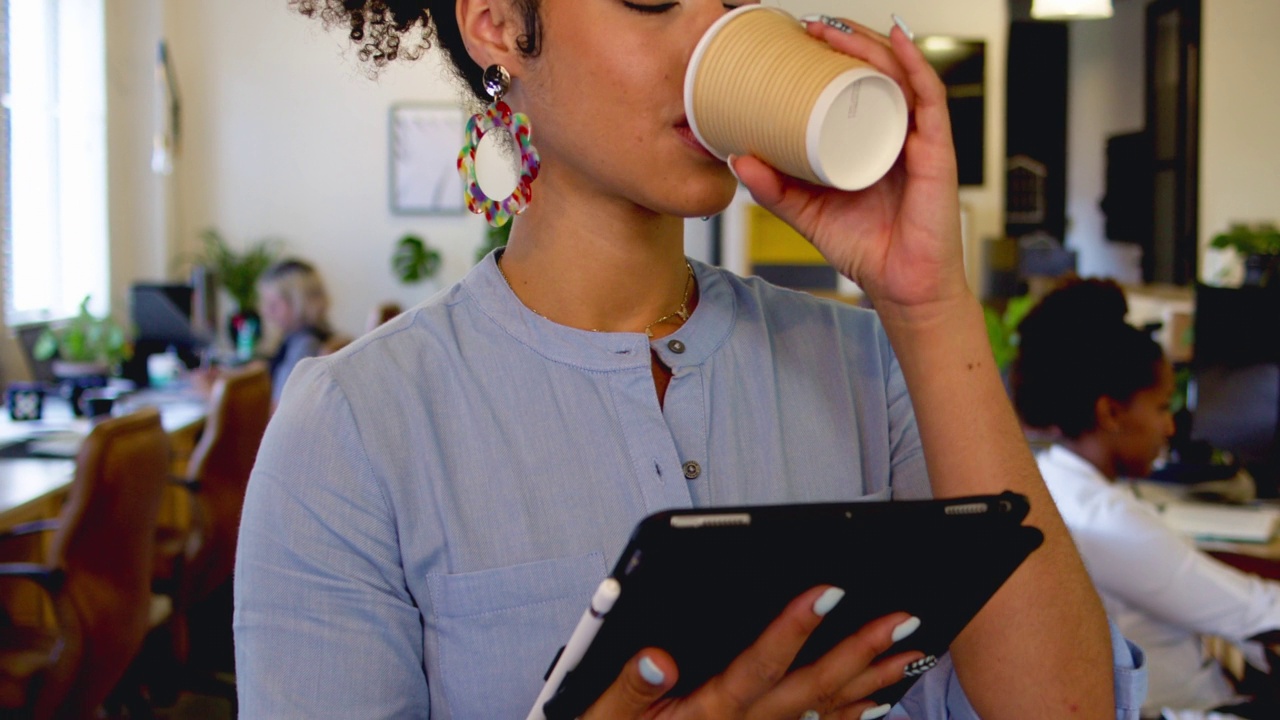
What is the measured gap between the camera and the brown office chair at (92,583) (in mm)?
2768

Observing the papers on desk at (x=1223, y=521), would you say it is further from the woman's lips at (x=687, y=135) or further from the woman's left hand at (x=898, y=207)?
the woman's lips at (x=687, y=135)

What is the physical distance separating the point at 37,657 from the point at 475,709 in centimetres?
231

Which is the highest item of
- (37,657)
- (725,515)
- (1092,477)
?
(725,515)

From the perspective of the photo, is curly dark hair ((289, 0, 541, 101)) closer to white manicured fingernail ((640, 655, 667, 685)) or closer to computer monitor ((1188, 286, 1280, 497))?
white manicured fingernail ((640, 655, 667, 685))

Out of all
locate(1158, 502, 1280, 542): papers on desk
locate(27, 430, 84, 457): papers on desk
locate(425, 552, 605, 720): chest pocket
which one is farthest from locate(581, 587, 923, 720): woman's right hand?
locate(27, 430, 84, 457): papers on desk

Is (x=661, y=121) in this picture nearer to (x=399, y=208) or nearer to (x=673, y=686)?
(x=673, y=686)

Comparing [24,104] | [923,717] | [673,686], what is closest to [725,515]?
[673,686]

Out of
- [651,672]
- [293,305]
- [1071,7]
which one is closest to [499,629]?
[651,672]

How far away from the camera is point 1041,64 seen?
1020cm

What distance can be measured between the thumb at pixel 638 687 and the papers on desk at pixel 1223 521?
2.42 m

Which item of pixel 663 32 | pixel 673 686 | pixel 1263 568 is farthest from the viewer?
pixel 1263 568

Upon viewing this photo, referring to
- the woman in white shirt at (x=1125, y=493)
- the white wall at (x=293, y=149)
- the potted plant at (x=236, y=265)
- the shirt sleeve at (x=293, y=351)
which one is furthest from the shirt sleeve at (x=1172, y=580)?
the potted plant at (x=236, y=265)

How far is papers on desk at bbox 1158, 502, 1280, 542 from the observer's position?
113 inches

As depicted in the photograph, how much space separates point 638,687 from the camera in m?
0.78
